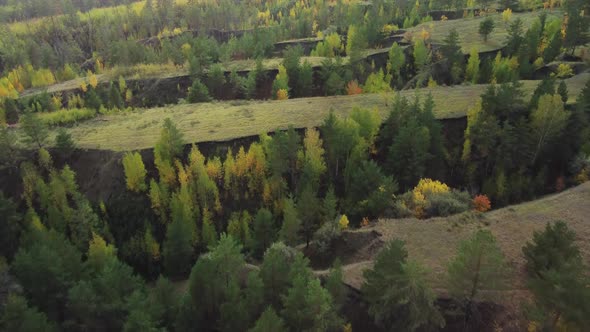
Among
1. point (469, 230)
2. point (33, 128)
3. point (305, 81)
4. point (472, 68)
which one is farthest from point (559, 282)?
point (305, 81)

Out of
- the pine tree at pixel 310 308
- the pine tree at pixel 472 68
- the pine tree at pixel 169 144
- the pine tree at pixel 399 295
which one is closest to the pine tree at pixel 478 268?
the pine tree at pixel 399 295

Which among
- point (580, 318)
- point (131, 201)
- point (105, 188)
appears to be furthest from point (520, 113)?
point (105, 188)

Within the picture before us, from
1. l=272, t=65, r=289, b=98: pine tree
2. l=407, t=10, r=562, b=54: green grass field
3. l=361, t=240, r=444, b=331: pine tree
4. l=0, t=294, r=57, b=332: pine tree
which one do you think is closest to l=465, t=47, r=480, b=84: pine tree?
l=407, t=10, r=562, b=54: green grass field

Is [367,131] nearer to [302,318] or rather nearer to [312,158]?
[312,158]

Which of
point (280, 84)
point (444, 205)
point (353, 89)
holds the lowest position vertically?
point (444, 205)

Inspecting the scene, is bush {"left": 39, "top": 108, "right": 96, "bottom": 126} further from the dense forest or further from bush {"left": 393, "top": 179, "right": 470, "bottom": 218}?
bush {"left": 393, "top": 179, "right": 470, "bottom": 218}

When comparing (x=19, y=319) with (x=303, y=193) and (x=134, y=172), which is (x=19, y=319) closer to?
(x=134, y=172)
